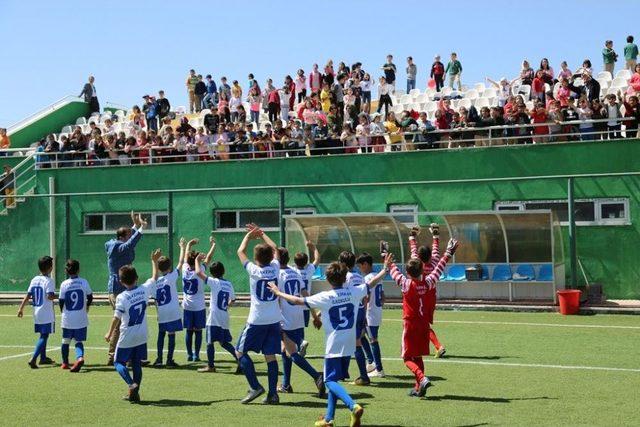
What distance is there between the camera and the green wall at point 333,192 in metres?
23.7

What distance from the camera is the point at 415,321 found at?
12375mm

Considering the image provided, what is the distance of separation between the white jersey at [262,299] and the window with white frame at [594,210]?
1262 cm

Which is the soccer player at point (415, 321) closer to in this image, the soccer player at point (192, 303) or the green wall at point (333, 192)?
the soccer player at point (192, 303)

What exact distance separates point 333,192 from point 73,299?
1243 cm

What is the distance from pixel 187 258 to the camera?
15.8 m

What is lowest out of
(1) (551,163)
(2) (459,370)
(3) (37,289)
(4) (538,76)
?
(2) (459,370)

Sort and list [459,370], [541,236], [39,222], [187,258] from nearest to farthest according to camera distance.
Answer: [459,370] < [187,258] < [541,236] < [39,222]

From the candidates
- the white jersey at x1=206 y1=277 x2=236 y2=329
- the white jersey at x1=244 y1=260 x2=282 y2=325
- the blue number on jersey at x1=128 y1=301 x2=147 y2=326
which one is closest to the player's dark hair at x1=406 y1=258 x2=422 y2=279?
the white jersey at x1=244 y1=260 x2=282 y2=325

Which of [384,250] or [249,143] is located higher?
[249,143]

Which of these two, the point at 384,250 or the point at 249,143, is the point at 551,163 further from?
the point at 384,250

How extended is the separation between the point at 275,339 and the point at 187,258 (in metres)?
3.98

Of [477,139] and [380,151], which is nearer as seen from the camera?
[477,139]

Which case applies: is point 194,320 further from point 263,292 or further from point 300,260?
point 263,292

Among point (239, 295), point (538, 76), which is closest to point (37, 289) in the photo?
point (239, 295)
